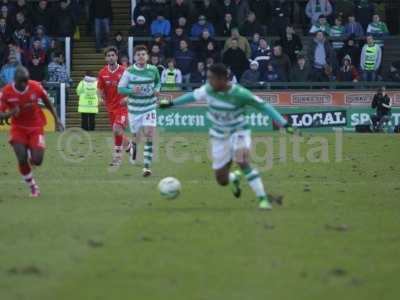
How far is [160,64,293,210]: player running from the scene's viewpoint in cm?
1384

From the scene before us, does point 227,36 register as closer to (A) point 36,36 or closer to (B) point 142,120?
(A) point 36,36

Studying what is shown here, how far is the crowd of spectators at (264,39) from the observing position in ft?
112

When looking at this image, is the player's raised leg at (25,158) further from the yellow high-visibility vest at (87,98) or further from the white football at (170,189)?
the yellow high-visibility vest at (87,98)

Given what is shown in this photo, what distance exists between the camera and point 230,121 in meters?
14.1

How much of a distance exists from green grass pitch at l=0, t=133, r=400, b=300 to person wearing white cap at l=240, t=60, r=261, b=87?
14.0 meters

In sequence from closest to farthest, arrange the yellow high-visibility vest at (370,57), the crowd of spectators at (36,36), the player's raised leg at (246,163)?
the player's raised leg at (246,163)
the yellow high-visibility vest at (370,57)
the crowd of spectators at (36,36)

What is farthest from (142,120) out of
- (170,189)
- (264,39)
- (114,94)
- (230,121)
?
(264,39)

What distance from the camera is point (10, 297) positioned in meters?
9.00

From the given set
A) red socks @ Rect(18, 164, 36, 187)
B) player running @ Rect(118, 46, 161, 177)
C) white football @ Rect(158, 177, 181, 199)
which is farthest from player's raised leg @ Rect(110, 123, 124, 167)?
white football @ Rect(158, 177, 181, 199)

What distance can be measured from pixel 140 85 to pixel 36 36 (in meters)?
Answer: 16.5

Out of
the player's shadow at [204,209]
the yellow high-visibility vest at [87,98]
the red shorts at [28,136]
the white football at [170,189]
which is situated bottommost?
the yellow high-visibility vest at [87,98]

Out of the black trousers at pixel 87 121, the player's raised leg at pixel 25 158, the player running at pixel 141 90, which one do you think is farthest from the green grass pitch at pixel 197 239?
the black trousers at pixel 87 121

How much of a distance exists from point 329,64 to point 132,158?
46.7 feet

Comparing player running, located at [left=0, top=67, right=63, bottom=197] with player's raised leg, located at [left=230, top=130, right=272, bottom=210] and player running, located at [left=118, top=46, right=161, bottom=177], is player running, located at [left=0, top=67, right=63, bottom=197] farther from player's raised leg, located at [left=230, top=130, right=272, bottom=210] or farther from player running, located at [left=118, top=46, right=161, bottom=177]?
player running, located at [left=118, top=46, right=161, bottom=177]
